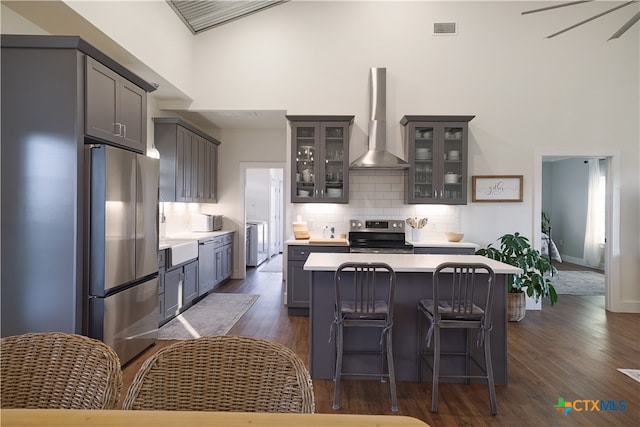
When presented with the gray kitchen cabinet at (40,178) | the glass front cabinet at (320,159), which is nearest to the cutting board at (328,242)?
the glass front cabinet at (320,159)

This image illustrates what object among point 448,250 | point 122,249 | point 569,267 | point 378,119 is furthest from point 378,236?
point 569,267

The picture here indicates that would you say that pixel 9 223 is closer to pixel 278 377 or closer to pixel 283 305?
pixel 278 377

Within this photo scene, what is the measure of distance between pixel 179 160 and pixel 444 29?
414 cm

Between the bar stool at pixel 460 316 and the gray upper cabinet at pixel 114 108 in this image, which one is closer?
the bar stool at pixel 460 316

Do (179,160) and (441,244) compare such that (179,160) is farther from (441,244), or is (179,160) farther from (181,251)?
(441,244)

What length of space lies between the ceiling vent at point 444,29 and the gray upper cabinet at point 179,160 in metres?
3.79

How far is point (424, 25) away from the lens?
16.8 feet

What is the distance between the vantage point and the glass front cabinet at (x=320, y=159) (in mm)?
4930

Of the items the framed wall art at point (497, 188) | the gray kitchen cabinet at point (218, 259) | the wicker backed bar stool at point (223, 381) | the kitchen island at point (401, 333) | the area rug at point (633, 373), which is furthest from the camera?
the gray kitchen cabinet at point (218, 259)

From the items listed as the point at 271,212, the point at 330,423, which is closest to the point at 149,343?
the point at 330,423

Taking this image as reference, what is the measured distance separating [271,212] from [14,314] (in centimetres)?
778

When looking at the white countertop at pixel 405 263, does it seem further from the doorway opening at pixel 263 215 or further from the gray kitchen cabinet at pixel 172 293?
the doorway opening at pixel 263 215

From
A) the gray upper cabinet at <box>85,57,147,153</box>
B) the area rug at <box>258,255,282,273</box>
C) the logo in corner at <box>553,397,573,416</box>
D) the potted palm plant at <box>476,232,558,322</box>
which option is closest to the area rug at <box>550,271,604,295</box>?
the potted palm plant at <box>476,232,558,322</box>

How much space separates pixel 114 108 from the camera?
119 inches
